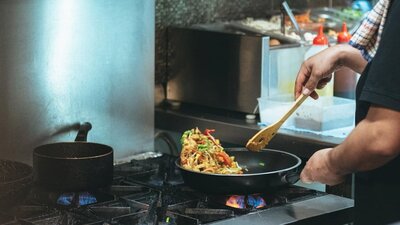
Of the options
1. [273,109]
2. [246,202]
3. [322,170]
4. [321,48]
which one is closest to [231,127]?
[273,109]

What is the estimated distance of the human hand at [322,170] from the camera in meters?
2.09

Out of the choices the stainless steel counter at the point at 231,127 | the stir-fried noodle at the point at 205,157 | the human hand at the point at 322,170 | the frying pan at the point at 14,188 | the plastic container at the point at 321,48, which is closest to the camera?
the human hand at the point at 322,170

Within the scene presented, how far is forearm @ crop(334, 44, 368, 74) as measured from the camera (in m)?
2.35

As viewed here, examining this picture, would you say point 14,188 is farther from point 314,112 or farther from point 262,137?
point 314,112

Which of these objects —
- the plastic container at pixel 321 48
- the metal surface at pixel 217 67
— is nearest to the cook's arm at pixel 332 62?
the metal surface at pixel 217 67

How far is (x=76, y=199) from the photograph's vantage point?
237 cm

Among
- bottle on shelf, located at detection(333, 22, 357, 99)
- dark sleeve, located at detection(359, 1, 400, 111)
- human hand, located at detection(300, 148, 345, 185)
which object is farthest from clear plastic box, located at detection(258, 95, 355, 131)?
dark sleeve, located at detection(359, 1, 400, 111)

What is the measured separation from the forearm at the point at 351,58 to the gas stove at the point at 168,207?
0.39 meters

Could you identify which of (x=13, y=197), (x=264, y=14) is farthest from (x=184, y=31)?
(x=13, y=197)

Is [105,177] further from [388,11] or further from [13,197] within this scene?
[388,11]

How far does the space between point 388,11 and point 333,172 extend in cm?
41

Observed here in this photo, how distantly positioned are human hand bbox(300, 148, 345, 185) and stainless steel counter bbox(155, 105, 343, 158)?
0.63 metres

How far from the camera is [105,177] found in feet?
7.86

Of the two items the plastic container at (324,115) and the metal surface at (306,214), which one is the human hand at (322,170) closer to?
the metal surface at (306,214)
